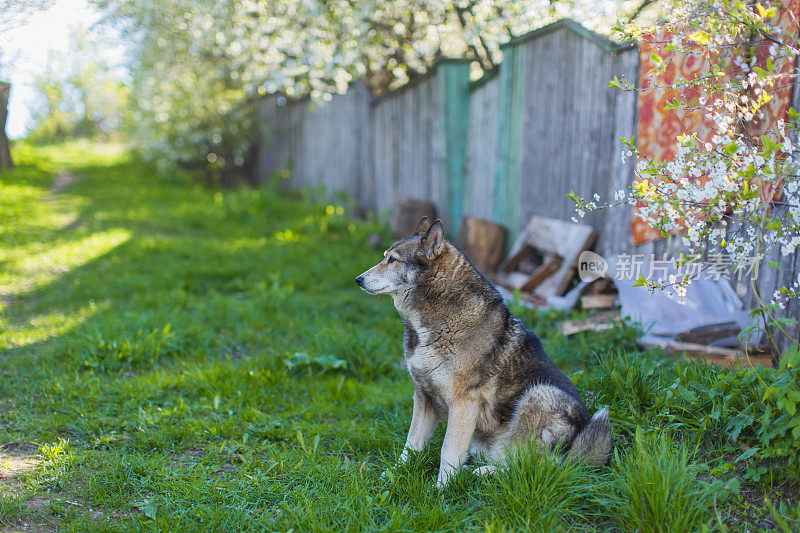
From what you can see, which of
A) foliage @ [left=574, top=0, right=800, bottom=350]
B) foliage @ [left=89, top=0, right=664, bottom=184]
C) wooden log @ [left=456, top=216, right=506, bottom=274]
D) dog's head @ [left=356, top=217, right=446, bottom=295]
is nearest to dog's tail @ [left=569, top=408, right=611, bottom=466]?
foliage @ [left=574, top=0, right=800, bottom=350]

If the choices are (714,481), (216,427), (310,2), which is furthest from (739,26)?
(310,2)

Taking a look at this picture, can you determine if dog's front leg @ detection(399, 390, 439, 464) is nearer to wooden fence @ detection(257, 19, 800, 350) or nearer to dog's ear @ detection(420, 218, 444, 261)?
dog's ear @ detection(420, 218, 444, 261)

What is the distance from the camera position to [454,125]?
26.6 ft

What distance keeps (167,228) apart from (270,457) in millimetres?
7272

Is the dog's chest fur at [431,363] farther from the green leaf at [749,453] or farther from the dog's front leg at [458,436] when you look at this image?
the green leaf at [749,453]

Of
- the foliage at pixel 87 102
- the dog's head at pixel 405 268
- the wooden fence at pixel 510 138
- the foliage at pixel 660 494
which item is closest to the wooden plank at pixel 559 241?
the wooden fence at pixel 510 138

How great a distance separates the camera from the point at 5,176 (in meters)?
11.9

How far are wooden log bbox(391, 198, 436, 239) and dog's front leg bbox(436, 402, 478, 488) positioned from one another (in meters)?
5.24

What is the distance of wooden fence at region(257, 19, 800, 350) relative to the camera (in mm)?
5457

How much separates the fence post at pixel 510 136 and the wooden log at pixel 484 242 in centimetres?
19

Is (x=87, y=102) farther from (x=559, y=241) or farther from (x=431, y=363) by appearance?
(x=431, y=363)

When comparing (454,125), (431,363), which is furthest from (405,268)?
(454,125)

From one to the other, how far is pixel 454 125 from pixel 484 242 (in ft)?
6.31

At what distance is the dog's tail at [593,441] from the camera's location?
2.92m
